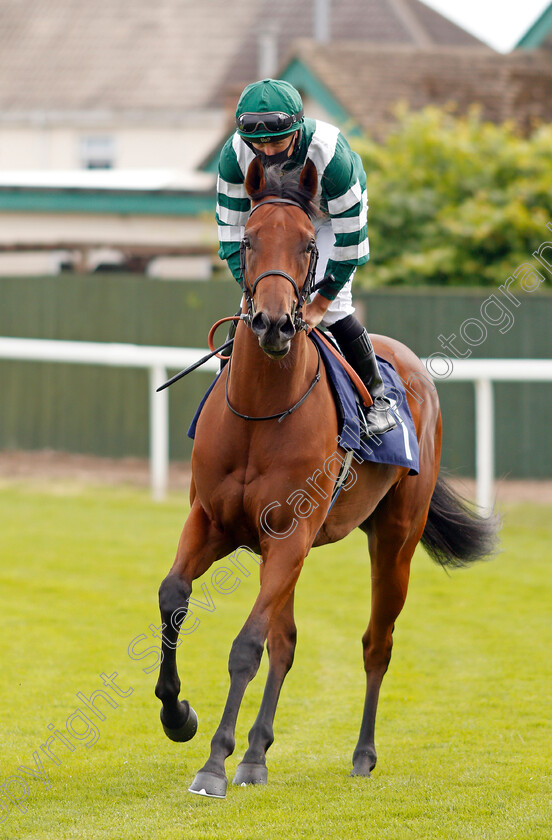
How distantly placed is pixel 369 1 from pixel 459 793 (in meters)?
28.2

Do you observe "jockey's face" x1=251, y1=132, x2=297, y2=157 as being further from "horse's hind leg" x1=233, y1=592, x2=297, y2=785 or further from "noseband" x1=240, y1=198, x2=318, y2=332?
"horse's hind leg" x1=233, y1=592, x2=297, y2=785

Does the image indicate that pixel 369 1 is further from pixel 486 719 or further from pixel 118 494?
pixel 486 719

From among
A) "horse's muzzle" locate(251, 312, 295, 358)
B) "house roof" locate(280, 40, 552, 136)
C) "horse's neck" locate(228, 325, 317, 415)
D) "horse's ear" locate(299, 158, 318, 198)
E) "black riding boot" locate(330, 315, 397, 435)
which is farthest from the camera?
"house roof" locate(280, 40, 552, 136)

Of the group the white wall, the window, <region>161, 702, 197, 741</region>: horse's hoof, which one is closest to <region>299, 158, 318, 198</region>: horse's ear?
<region>161, 702, 197, 741</region>: horse's hoof

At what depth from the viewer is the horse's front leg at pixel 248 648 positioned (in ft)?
11.7

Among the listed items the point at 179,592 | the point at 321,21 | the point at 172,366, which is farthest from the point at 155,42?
the point at 179,592

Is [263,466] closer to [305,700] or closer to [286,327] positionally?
[286,327]

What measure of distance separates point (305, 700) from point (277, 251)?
2.39m

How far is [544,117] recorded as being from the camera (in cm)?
1636

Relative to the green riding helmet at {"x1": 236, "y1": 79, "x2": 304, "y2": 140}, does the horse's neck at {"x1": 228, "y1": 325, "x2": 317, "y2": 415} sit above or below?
below

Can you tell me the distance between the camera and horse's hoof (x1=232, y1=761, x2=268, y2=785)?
12.8ft

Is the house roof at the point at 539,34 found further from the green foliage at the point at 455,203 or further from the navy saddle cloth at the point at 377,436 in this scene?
the navy saddle cloth at the point at 377,436

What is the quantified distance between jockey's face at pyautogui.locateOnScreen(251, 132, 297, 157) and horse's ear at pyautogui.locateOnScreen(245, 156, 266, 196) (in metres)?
0.04

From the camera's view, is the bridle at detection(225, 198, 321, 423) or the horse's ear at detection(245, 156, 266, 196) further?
the horse's ear at detection(245, 156, 266, 196)
